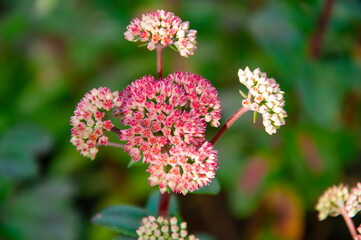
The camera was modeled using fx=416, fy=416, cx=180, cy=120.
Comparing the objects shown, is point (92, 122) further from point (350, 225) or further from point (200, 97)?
point (350, 225)

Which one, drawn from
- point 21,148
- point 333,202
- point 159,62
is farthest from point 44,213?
point 333,202

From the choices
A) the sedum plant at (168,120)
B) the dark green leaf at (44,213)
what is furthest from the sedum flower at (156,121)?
the dark green leaf at (44,213)

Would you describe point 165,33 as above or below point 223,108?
below

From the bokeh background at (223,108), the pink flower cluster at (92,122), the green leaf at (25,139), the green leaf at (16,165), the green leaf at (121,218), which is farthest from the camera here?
the bokeh background at (223,108)

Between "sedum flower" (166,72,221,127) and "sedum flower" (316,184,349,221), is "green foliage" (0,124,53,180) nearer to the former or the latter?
"sedum flower" (166,72,221,127)

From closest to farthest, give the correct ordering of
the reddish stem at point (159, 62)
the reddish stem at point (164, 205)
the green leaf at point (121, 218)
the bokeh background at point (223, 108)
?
the reddish stem at point (159, 62)
the reddish stem at point (164, 205)
the green leaf at point (121, 218)
the bokeh background at point (223, 108)

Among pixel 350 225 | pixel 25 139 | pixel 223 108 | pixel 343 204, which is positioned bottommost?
pixel 350 225

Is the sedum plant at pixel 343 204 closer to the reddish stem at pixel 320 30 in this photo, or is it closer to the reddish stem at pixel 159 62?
the reddish stem at pixel 159 62
